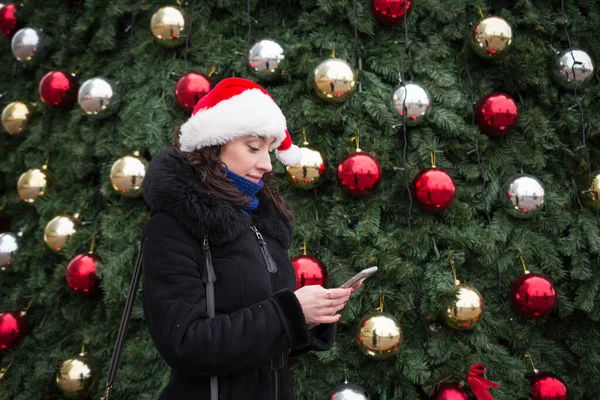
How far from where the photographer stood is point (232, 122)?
1572 millimetres

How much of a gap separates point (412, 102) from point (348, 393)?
1.33 m

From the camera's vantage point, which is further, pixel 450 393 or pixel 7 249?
pixel 7 249

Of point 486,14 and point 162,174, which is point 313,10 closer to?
point 486,14

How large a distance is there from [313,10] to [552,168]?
4.84 ft

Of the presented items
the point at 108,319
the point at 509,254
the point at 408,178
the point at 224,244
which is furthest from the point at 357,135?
the point at 108,319

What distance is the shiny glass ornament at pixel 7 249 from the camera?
3.17m

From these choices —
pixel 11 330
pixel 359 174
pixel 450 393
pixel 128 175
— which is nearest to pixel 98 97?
pixel 128 175

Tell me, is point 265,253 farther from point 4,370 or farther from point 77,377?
point 4,370

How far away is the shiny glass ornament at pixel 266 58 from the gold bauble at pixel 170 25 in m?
0.40

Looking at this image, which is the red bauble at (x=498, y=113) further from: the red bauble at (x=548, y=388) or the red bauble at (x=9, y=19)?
the red bauble at (x=9, y=19)

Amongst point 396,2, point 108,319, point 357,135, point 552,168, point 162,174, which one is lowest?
point 108,319

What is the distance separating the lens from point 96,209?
2.98m

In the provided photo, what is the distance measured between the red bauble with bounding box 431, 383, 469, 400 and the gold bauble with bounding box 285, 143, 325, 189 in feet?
3.46

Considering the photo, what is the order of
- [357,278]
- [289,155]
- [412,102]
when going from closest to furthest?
1. [357,278]
2. [289,155]
3. [412,102]
